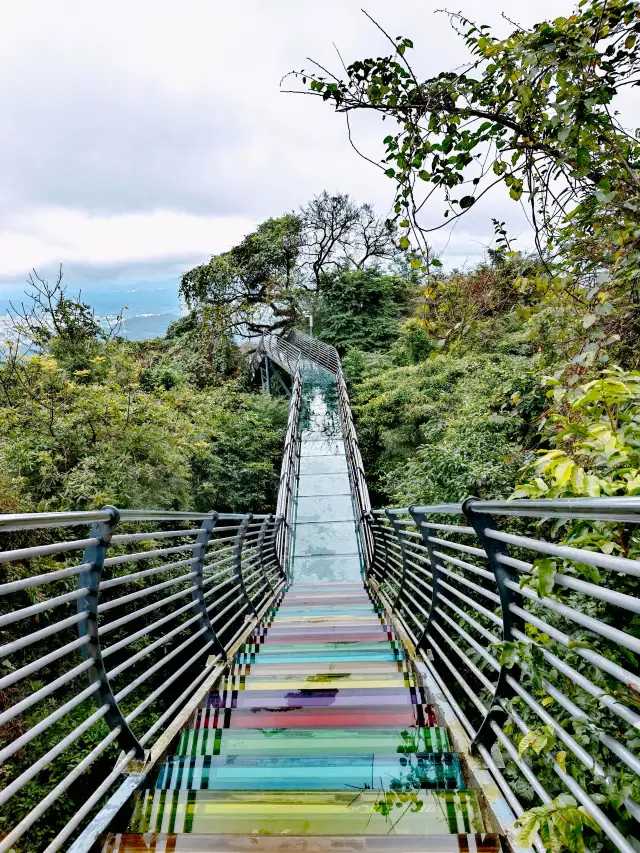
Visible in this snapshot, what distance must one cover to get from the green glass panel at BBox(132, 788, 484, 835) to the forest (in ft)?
1.47

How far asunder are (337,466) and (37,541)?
255 inches

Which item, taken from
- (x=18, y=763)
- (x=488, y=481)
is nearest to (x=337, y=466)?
(x=488, y=481)

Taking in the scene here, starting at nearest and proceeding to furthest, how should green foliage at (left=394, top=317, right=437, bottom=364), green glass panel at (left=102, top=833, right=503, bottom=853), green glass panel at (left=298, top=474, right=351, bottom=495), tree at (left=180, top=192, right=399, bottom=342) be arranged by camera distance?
1. green glass panel at (left=102, top=833, right=503, bottom=853)
2. green glass panel at (left=298, top=474, right=351, bottom=495)
3. green foliage at (left=394, top=317, right=437, bottom=364)
4. tree at (left=180, top=192, right=399, bottom=342)

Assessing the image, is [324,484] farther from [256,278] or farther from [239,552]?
[256,278]

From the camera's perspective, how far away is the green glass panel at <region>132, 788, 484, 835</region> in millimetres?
1580

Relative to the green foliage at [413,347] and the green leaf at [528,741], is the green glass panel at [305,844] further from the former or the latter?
the green foliage at [413,347]

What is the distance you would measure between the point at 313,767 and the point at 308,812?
29 centimetres

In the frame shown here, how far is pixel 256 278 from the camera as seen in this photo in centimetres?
2073

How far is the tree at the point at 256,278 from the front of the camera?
19.8m

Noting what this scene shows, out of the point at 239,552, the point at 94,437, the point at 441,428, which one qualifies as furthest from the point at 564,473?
the point at 441,428

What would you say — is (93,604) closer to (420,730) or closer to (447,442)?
(420,730)

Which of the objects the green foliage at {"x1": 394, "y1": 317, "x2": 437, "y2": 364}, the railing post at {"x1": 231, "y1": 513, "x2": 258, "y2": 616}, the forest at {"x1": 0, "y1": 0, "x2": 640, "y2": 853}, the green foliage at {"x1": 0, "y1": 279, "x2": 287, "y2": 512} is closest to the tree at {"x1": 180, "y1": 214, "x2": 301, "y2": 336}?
the forest at {"x1": 0, "y1": 0, "x2": 640, "y2": 853}

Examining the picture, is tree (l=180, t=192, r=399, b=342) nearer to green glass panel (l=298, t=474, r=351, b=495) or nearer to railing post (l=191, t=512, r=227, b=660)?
green glass panel (l=298, t=474, r=351, b=495)

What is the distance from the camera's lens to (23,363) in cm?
674
